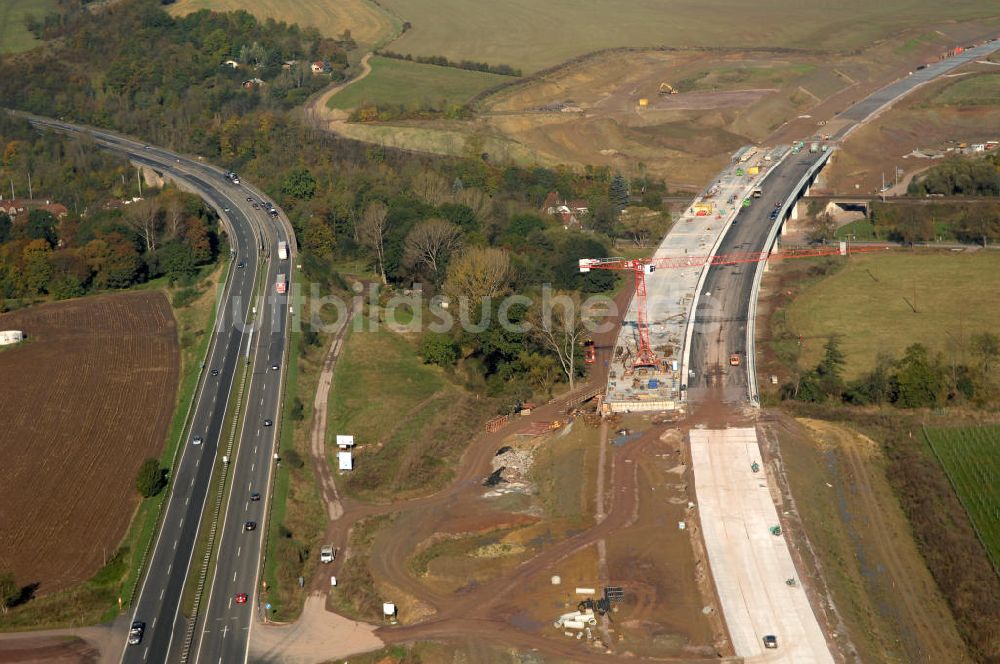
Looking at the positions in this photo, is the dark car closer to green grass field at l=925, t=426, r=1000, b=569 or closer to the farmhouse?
green grass field at l=925, t=426, r=1000, b=569

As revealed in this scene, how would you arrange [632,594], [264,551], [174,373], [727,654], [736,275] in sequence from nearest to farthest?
[727,654], [632,594], [264,551], [174,373], [736,275]

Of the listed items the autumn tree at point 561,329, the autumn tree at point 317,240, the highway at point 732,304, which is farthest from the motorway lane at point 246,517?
the highway at point 732,304

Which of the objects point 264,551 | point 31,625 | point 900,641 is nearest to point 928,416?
point 900,641

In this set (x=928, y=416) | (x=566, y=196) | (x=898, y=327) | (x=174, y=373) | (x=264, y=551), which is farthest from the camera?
(x=566, y=196)

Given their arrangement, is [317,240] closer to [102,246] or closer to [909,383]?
[102,246]

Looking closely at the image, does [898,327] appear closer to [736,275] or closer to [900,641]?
[736,275]

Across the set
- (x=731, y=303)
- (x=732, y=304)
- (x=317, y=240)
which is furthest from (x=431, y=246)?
(x=732, y=304)

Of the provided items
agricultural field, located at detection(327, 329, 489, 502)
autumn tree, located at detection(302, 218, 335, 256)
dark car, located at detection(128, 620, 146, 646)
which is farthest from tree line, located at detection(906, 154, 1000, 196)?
dark car, located at detection(128, 620, 146, 646)
